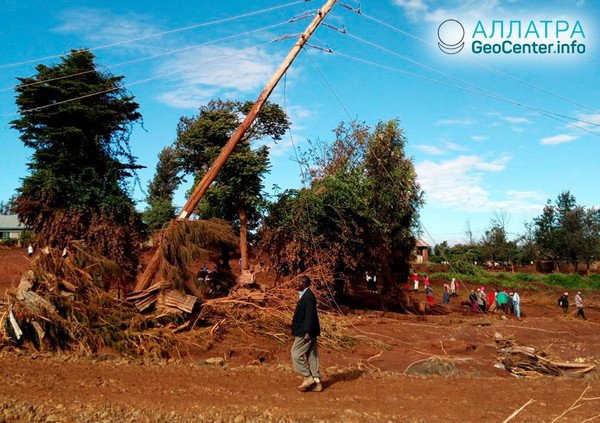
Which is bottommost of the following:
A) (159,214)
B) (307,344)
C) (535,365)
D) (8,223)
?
(535,365)

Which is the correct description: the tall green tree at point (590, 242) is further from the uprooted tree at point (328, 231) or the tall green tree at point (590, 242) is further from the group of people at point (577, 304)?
the uprooted tree at point (328, 231)

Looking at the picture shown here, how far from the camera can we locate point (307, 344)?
751 cm

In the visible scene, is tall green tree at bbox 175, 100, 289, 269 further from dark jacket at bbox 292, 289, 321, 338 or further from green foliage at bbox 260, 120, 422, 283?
dark jacket at bbox 292, 289, 321, 338

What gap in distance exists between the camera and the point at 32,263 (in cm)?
1041

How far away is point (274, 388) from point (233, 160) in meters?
17.9

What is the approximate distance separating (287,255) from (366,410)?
12.2m

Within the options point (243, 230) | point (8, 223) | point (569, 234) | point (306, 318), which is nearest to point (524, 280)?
point (569, 234)

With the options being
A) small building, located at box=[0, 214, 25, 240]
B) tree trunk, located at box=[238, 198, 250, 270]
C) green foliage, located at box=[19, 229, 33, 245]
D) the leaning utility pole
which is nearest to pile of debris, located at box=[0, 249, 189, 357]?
the leaning utility pole

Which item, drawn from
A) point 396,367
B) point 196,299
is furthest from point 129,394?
point 396,367

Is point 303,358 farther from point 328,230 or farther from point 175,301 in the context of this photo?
point 328,230

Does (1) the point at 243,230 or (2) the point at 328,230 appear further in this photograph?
(1) the point at 243,230

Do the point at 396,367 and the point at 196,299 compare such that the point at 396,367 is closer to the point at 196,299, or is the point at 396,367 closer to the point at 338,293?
the point at 196,299

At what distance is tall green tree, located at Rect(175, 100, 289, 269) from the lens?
81.6 ft

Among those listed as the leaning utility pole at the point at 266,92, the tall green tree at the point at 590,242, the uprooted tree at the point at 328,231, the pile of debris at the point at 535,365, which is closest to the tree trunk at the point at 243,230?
the uprooted tree at the point at 328,231
